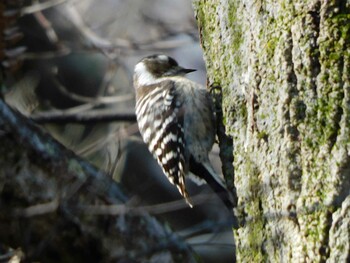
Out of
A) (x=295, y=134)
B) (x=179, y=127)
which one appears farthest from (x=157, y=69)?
(x=295, y=134)

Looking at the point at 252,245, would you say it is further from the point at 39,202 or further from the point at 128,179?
the point at 128,179

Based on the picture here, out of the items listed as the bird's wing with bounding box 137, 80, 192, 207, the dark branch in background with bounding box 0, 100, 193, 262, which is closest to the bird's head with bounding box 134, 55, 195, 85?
the bird's wing with bounding box 137, 80, 192, 207

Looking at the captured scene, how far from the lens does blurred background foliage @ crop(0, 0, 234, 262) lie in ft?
24.8

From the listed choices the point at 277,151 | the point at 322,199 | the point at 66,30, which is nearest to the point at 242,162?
the point at 277,151

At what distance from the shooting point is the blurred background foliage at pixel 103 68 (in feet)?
24.8

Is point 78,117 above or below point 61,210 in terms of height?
below

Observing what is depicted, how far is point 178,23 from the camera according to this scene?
8320 millimetres

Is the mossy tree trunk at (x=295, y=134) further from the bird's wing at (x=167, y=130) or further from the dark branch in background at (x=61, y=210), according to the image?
the bird's wing at (x=167, y=130)

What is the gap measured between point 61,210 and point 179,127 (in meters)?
1.04

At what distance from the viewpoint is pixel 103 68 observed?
366 inches

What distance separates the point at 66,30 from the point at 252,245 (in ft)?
17.2

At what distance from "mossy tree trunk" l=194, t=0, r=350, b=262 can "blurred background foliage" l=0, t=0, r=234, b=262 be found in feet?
9.50

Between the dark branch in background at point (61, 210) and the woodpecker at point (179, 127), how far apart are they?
40 cm

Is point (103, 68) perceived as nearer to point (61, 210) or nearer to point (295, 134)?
point (61, 210)
